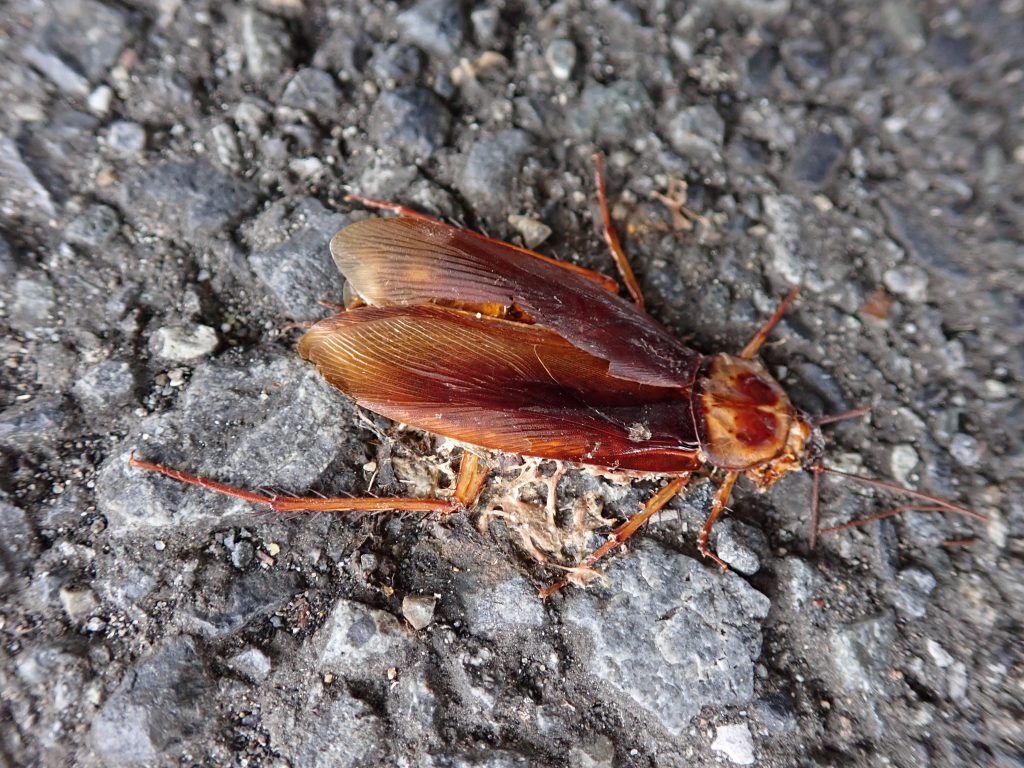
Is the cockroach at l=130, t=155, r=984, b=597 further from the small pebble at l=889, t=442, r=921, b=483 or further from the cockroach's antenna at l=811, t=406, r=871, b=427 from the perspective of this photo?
the small pebble at l=889, t=442, r=921, b=483

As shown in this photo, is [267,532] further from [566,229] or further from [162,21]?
[162,21]

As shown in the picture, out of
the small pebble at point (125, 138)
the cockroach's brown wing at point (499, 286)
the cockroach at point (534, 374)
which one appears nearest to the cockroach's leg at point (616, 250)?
the cockroach at point (534, 374)

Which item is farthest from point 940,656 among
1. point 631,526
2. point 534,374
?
point 534,374

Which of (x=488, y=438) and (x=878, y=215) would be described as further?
(x=878, y=215)

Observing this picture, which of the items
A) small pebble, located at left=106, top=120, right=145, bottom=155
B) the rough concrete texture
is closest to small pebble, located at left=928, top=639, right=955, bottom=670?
the rough concrete texture

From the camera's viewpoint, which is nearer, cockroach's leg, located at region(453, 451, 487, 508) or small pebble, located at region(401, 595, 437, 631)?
small pebble, located at region(401, 595, 437, 631)

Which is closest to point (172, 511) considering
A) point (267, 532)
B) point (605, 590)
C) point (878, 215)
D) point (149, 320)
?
point (267, 532)

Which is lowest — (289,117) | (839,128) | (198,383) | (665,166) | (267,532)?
(267,532)
